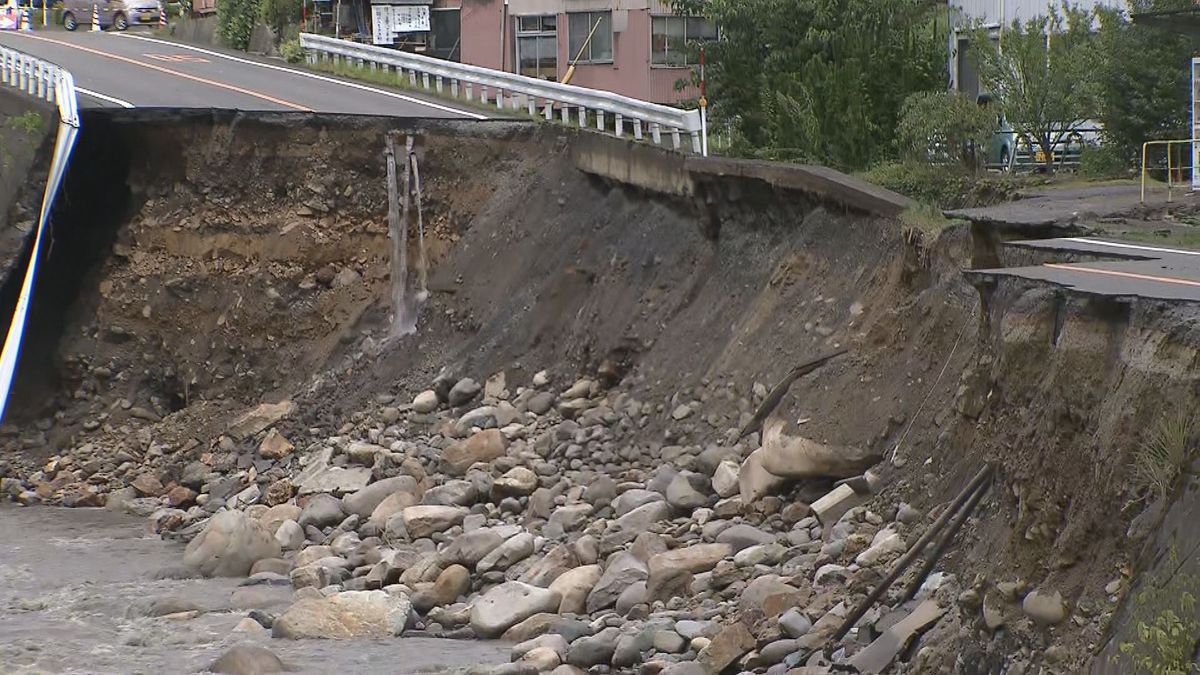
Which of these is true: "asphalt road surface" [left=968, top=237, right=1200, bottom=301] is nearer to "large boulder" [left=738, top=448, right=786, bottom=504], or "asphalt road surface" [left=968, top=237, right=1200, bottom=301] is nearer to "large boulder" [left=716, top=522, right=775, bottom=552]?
"large boulder" [left=738, top=448, right=786, bottom=504]

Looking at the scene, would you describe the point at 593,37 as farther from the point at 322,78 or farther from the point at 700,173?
the point at 700,173

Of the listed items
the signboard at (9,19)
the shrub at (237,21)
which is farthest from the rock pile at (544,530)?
the signboard at (9,19)

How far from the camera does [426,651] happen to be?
15203mm

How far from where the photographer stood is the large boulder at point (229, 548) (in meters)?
19.0

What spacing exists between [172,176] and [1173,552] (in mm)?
20150

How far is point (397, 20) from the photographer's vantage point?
38.0 m

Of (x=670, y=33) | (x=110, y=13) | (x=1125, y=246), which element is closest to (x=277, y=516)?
(x=1125, y=246)

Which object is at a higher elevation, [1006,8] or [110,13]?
[110,13]

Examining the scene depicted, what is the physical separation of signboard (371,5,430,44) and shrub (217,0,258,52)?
4.03m

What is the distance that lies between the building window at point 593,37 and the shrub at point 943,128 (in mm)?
13019

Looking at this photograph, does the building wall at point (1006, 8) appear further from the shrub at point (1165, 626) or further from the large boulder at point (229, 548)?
the shrub at point (1165, 626)

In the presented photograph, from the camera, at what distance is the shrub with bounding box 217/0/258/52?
134 feet

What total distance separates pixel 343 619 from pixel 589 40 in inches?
853

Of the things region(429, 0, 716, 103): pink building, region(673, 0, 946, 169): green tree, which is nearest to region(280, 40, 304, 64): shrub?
region(429, 0, 716, 103): pink building
